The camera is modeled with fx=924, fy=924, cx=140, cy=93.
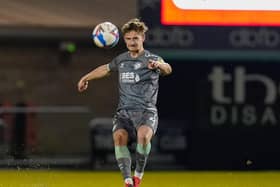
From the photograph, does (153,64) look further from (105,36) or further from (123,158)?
(123,158)

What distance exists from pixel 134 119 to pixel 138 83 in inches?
14.8

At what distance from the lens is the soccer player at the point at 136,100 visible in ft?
30.9

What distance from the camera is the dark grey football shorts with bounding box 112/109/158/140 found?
946 centimetres

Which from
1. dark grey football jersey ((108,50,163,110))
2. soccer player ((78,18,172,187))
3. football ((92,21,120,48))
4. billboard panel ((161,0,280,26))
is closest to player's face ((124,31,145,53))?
soccer player ((78,18,172,187))

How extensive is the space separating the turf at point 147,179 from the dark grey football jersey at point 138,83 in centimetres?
252

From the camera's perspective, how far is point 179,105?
16.1 meters

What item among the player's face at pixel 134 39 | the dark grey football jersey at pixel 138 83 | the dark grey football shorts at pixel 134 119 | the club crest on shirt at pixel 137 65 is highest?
the player's face at pixel 134 39

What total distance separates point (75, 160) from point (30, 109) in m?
1.18

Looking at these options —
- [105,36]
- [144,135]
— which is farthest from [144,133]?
[105,36]

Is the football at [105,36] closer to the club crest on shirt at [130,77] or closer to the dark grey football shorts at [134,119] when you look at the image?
the club crest on shirt at [130,77]

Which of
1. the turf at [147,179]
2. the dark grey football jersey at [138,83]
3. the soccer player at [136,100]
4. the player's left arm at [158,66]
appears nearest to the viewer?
the player's left arm at [158,66]

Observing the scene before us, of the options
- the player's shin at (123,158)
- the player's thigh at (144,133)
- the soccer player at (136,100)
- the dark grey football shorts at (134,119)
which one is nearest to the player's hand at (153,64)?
the soccer player at (136,100)

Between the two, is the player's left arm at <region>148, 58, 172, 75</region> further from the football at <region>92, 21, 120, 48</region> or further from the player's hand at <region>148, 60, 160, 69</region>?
the football at <region>92, 21, 120, 48</region>

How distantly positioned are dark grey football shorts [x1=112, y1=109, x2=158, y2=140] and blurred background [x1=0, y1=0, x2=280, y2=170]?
555 centimetres
